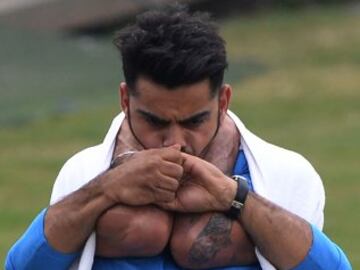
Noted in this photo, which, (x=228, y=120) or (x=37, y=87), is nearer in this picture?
(x=228, y=120)

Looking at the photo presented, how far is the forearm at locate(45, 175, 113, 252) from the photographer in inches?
178

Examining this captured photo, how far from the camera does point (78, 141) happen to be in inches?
536

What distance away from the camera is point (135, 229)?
450 centimetres

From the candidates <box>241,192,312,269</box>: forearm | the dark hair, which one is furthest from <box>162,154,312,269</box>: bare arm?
the dark hair

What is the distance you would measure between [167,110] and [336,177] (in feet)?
25.1

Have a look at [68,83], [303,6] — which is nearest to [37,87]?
[68,83]

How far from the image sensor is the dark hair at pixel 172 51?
4.41 metres

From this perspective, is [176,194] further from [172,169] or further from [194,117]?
[194,117]

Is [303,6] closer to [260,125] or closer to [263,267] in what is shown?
[260,125]

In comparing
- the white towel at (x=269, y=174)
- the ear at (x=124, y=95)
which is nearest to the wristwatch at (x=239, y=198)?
the white towel at (x=269, y=174)

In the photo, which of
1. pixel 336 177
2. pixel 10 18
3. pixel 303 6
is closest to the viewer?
pixel 336 177

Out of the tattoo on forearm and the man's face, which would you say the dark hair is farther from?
the tattoo on forearm

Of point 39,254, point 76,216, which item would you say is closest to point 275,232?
point 76,216

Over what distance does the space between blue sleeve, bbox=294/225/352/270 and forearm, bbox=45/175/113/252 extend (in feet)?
1.84
